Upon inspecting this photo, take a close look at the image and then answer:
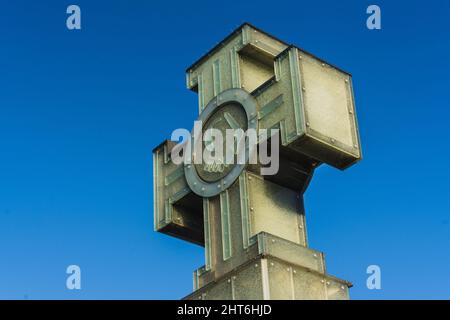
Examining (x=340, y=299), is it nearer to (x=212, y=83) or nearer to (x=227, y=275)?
(x=227, y=275)

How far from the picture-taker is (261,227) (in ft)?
64.0

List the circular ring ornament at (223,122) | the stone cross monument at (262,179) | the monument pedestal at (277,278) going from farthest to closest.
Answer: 1. the circular ring ornament at (223,122)
2. the stone cross monument at (262,179)
3. the monument pedestal at (277,278)

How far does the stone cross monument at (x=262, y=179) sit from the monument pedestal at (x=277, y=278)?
0.06 ft

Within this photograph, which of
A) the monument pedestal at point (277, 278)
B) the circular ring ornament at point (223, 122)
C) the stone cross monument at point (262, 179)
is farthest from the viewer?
the circular ring ornament at point (223, 122)

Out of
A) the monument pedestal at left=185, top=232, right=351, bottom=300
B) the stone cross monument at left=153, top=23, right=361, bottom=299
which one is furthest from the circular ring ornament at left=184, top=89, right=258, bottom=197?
the monument pedestal at left=185, top=232, right=351, bottom=300

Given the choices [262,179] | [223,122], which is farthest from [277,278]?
[223,122]

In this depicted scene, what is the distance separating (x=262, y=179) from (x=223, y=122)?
159cm

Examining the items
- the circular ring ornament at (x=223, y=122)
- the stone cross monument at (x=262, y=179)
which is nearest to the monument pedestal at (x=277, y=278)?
the stone cross monument at (x=262, y=179)

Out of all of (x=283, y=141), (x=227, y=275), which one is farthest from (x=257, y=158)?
(x=227, y=275)

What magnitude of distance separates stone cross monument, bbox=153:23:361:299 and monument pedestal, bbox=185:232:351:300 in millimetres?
17

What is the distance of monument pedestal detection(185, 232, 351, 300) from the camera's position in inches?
727

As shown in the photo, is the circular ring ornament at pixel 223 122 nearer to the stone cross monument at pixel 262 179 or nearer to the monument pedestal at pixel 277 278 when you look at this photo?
the stone cross monument at pixel 262 179

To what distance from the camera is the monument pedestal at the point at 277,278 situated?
18.5m

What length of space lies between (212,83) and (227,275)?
14.6 ft
